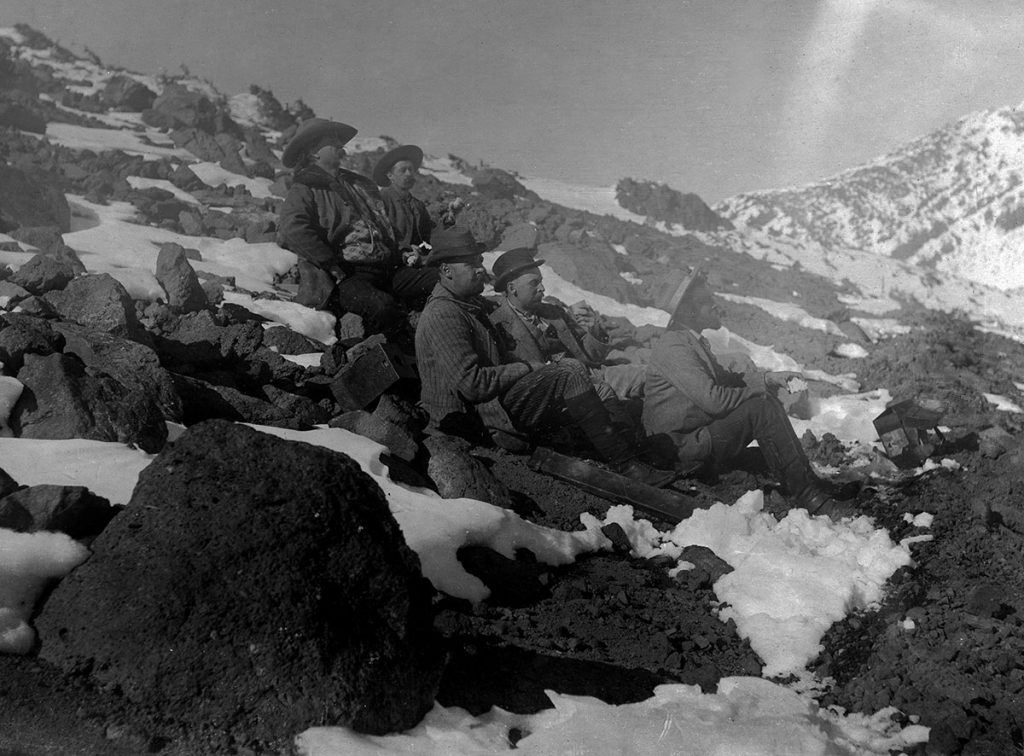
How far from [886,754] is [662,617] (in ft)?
3.98

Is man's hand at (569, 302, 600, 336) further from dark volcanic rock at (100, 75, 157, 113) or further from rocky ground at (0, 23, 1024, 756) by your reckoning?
dark volcanic rock at (100, 75, 157, 113)

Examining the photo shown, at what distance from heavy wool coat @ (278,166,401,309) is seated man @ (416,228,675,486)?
214 centimetres

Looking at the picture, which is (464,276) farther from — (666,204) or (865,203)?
(865,203)

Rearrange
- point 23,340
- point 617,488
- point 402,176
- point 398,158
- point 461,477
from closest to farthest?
point 23,340 → point 461,477 → point 617,488 → point 402,176 → point 398,158

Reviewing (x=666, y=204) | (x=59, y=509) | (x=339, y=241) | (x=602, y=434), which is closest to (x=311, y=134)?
(x=339, y=241)

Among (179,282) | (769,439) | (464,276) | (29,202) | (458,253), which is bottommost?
(29,202)

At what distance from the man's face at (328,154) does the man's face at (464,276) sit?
3.14m

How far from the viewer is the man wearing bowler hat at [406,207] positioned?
827 cm

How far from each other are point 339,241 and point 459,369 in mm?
3039

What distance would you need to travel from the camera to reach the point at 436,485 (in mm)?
4488

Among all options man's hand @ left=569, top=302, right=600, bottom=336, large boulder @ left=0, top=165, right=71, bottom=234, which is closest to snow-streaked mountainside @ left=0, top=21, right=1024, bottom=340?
man's hand @ left=569, top=302, right=600, bottom=336

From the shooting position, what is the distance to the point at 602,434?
5480 millimetres

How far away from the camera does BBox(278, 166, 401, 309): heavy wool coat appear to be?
7301 millimetres

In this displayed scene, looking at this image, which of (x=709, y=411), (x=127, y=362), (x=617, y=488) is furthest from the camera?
(x=709, y=411)
